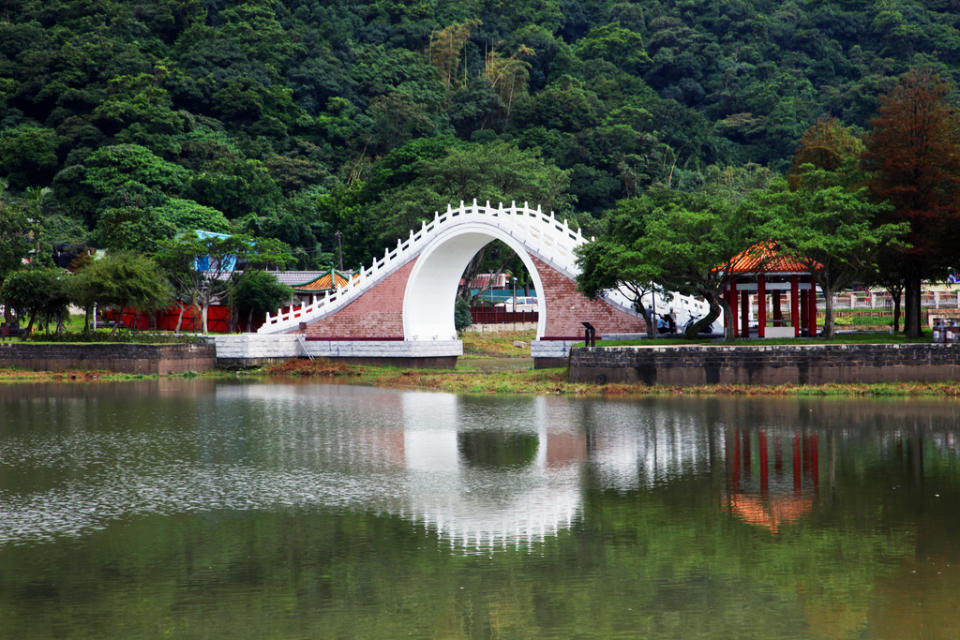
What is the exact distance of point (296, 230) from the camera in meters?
68.1

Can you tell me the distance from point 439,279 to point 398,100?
47202 millimetres

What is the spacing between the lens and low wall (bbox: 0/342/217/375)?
38812mm

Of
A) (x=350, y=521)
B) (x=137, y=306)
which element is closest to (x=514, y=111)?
(x=137, y=306)

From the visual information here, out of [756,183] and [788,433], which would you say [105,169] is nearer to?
[756,183]

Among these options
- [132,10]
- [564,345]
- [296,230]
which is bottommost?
[564,345]

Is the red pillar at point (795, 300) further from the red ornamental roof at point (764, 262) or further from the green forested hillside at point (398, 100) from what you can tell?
the green forested hillside at point (398, 100)

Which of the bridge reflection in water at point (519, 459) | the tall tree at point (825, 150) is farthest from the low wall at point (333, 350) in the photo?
the tall tree at point (825, 150)

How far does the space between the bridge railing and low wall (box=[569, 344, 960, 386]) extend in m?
6.66

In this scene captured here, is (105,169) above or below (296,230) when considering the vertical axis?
above

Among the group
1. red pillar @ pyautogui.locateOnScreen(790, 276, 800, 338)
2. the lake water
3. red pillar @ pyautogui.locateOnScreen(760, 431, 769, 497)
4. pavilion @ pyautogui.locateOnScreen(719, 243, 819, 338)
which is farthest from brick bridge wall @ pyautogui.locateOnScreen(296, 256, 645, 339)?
red pillar @ pyautogui.locateOnScreen(760, 431, 769, 497)

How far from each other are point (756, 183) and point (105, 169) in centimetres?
4100

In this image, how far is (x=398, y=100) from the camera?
3408 inches

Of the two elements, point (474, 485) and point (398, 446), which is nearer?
point (474, 485)

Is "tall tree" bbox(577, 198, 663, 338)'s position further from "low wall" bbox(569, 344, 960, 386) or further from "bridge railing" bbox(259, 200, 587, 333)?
"low wall" bbox(569, 344, 960, 386)
